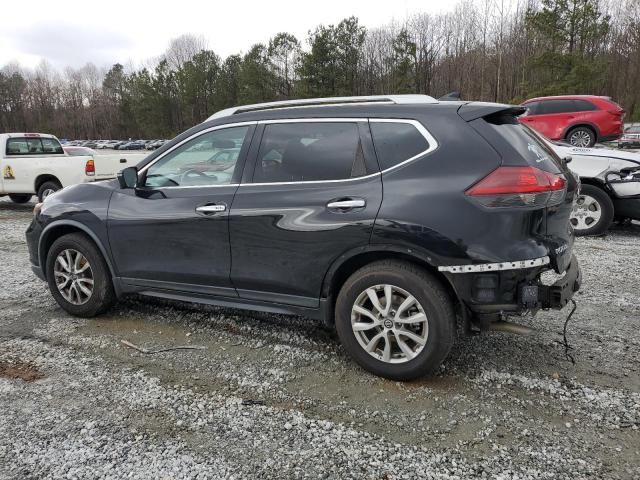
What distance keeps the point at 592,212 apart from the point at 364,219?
207 inches

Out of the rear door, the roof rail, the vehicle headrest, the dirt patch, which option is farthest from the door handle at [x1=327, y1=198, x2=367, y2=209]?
the dirt patch

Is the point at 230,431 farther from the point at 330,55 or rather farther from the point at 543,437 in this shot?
the point at 330,55

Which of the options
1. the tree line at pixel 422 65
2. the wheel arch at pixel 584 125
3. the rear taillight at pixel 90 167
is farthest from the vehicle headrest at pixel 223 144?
the tree line at pixel 422 65

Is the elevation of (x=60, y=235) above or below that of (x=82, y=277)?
above

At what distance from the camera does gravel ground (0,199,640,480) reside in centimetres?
241

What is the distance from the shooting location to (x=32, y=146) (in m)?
11.7

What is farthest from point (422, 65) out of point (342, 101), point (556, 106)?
point (342, 101)

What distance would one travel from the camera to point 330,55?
162 feet

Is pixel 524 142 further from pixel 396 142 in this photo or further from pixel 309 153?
pixel 309 153

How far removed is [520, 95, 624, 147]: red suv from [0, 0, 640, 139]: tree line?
75.2 ft

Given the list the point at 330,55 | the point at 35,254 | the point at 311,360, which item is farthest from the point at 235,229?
the point at 330,55

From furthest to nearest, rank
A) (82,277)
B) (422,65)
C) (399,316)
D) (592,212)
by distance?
(422,65)
(592,212)
(82,277)
(399,316)

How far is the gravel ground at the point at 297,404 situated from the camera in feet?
7.89

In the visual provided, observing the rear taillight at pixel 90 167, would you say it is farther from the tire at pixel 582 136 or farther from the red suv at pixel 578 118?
the tire at pixel 582 136
